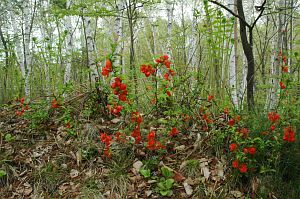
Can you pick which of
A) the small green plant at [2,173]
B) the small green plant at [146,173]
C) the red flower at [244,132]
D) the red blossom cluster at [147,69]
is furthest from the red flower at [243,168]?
the small green plant at [2,173]

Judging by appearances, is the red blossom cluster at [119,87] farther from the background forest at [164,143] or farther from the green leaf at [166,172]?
the green leaf at [166,172]

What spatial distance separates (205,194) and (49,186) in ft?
4.49

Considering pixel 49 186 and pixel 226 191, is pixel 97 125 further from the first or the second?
pixel 226 191

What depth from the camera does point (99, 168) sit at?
2.28 metres

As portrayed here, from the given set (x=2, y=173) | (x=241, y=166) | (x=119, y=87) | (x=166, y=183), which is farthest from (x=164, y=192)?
(x=2, y=173)

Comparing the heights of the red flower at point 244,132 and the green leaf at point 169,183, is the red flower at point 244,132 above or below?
above

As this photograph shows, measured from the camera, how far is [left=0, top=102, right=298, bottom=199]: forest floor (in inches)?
78.9

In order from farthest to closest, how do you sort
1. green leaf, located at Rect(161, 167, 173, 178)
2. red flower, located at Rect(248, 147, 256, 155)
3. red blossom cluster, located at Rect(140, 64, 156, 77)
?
red blossom cluster, located at Rect(140, 64, 156, 77) < green leaf, located at Rect(161, 167, 173, 178) < red flower, located at Rect(248, 147, 256, 155)

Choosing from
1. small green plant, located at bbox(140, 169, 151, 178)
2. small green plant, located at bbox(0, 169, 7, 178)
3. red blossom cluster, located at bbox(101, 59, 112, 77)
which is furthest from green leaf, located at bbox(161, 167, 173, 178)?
small green plant, located at bbox(0, 169, 7, 178)

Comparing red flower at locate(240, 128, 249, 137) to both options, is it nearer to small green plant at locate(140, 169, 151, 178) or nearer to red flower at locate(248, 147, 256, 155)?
red flower at locate(248, 147, 256, 155)

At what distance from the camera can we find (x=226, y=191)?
75.4 inches

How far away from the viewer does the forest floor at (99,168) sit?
200cm

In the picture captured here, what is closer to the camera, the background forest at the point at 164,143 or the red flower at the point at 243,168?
the red flower at the point at 243,168

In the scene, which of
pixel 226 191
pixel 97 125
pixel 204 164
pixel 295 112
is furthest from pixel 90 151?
pixel 295 112
